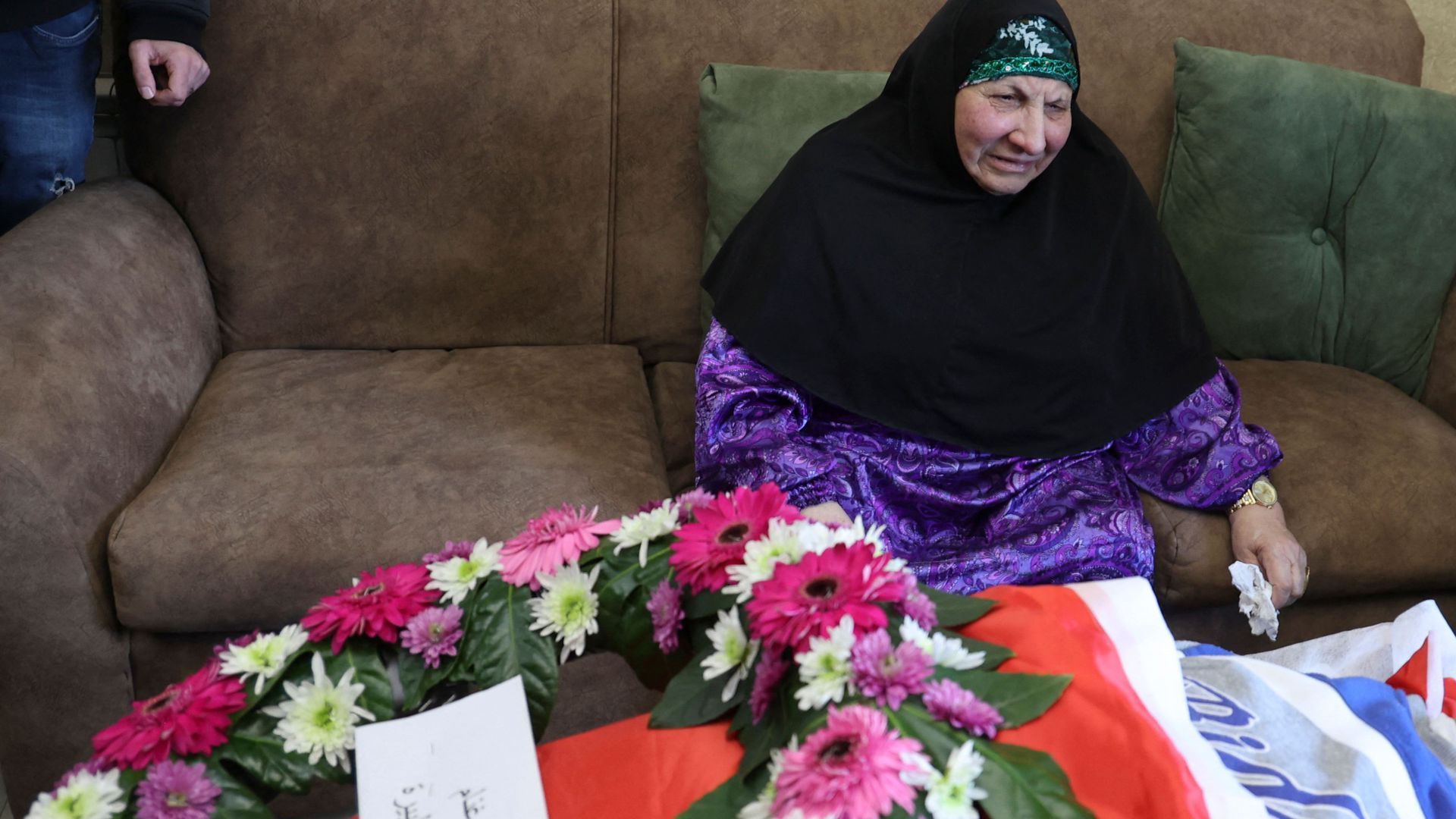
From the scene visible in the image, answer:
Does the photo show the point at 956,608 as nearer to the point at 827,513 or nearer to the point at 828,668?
the point at 828,668

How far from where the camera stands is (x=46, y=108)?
5.90 feet

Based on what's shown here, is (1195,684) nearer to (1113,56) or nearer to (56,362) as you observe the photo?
(56,362)

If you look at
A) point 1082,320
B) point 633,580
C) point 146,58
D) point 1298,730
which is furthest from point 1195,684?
point 146,58

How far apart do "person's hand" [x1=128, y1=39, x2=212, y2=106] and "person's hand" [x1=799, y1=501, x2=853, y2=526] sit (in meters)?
1.19

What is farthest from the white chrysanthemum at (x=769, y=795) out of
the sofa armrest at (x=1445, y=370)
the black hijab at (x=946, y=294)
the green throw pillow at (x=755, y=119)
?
the sofa armrest at (x=1445, y=370)

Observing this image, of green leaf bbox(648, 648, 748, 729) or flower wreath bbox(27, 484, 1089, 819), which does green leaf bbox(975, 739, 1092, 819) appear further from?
green leaf bbox(648, 648, 748, 729)

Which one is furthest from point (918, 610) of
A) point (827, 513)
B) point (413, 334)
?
point (413, 334)

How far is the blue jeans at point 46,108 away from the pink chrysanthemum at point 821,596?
157 cm

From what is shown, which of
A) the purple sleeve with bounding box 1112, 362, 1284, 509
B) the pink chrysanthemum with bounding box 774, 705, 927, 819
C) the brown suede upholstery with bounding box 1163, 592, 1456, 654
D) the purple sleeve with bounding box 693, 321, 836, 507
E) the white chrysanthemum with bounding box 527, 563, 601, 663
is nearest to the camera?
the pink chrysanthemum with bounding box 774, 705, 927, 819

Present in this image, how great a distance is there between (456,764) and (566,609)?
0.48 ft

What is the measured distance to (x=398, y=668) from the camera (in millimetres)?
846

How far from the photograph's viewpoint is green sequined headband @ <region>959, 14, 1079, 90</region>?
1.42 meters

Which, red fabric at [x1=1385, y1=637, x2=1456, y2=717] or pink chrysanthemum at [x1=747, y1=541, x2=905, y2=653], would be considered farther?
red fabric at [x1=1385, y1=637, x2=1456, y2=717]

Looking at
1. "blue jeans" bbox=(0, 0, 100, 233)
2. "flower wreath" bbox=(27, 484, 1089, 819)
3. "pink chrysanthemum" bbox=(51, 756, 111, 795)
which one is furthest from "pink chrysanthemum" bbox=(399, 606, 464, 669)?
"blue jeans" bbox=(0, 0, 100, 233)
